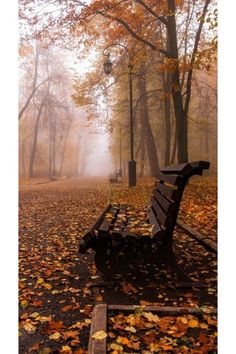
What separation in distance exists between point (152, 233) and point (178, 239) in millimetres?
2179

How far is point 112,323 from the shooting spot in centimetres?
271

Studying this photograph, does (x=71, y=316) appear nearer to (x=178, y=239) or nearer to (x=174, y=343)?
(x=174, y=343)

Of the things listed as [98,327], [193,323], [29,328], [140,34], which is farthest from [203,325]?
[140,34]

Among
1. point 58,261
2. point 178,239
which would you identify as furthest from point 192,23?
point 58,261

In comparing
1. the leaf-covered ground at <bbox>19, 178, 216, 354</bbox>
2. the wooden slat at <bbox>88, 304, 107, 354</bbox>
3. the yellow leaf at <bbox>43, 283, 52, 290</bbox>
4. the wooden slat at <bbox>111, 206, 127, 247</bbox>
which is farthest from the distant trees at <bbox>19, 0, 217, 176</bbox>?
the wooden slat at <bbox>88, 304, 107, 354</bbox>

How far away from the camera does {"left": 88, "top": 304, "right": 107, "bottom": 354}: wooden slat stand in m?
2.30

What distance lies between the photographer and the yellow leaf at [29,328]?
2.71 m

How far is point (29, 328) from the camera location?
274 centimetres

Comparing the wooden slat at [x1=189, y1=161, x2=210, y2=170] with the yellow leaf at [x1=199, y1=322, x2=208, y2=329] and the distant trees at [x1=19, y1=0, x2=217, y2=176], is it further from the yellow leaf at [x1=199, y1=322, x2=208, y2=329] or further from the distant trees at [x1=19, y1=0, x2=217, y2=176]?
the distant trees at [x1=19, y1=0, x2=217, y2=176]

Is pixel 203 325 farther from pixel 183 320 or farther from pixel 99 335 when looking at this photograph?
pixel 99 335

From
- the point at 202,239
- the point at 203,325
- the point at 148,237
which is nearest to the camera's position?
the point at 203,325

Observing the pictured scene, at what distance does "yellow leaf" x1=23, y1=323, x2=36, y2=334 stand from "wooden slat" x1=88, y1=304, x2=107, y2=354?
1.60 ft

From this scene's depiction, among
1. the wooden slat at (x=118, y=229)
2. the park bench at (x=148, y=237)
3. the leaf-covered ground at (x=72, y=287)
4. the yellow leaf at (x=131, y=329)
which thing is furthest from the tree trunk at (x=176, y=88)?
the yellow leaf at (x=131, y=329)

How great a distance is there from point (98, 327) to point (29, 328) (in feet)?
1.95
